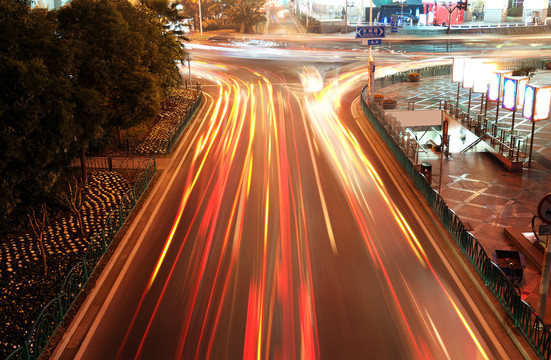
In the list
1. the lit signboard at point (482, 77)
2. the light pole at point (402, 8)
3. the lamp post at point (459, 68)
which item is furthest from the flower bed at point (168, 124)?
the light pole at point (402, 8)

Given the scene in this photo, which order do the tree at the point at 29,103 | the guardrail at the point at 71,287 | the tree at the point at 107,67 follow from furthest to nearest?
1. the tree at the point at 107,67
2. the tree at the point at 29,103
3. the guardrail at the point at 71,287

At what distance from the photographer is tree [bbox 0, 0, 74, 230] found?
576 inches

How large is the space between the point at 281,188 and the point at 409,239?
6198 millimetres

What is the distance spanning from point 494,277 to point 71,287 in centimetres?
1068

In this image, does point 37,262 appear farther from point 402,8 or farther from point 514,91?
point 402,8

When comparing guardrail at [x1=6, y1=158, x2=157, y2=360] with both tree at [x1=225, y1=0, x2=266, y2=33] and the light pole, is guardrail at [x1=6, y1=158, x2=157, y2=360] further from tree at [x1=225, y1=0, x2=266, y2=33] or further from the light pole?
the light pole

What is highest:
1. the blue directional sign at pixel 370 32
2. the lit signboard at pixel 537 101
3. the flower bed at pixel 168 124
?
the blue directional sign at pixel 370 32

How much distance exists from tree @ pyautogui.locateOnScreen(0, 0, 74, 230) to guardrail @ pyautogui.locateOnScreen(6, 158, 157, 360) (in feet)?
8.27

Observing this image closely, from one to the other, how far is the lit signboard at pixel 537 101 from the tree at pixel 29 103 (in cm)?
1837

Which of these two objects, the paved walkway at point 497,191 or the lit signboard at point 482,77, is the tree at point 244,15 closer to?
the paved walkway at point 497,191

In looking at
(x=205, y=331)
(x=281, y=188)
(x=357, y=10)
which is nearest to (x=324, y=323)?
(x=205, y=331)

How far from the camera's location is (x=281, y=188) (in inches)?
842

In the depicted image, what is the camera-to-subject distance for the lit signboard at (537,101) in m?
22.9

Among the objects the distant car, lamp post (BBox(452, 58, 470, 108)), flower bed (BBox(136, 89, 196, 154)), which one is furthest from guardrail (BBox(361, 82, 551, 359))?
the distant car
